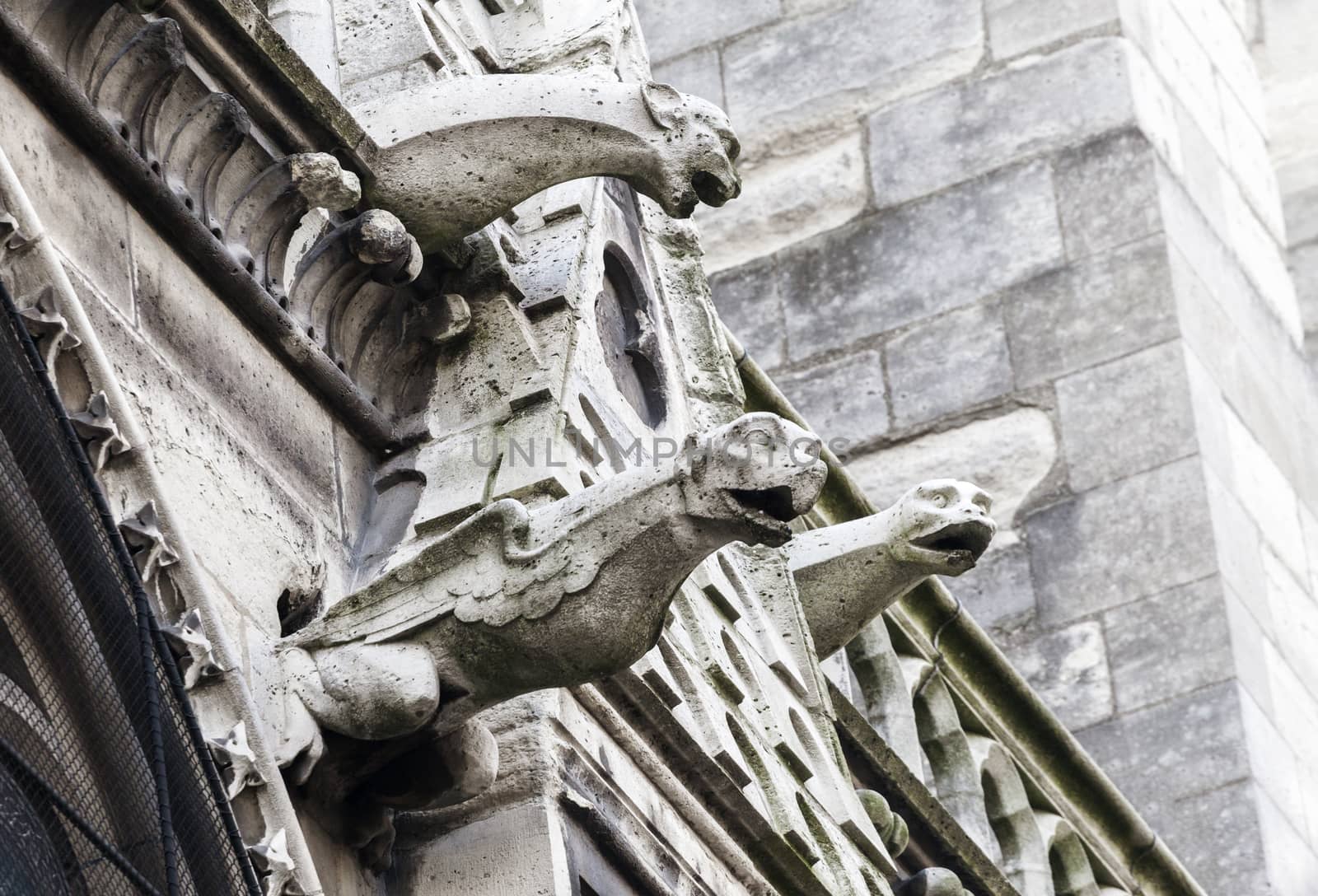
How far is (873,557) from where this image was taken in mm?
5488

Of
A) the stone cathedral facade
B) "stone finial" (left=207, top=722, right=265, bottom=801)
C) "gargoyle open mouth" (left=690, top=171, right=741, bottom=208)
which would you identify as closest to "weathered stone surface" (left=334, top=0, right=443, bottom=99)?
the stone cathedral facade

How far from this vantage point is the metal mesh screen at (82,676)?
3.47m

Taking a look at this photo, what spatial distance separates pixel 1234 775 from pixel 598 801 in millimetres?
4014

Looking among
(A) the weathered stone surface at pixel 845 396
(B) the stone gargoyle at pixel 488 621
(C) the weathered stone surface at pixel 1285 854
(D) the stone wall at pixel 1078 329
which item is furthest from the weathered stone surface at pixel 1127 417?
(B) the stone gargoyle at pixel 488 621

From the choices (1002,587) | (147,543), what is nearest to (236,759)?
(147,543)

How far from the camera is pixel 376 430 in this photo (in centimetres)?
452

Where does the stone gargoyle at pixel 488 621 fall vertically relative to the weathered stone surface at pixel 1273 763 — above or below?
below

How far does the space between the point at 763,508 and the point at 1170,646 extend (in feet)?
14.8

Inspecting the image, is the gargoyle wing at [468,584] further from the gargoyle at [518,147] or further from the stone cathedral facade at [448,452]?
the gargoyle at [518,147]

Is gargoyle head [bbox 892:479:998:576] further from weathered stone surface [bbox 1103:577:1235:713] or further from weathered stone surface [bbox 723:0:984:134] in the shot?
weathered stone surface [bbox 723:0:984:134]

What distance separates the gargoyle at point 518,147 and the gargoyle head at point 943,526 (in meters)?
0.73

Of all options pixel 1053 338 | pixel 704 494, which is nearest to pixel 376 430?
pixel 704 494

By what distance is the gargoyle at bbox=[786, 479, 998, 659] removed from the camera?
520 centimetres

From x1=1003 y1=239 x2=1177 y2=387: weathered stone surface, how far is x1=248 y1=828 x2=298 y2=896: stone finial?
5.26 m
